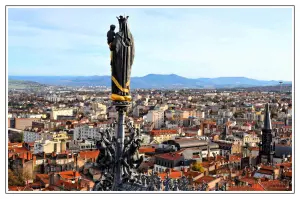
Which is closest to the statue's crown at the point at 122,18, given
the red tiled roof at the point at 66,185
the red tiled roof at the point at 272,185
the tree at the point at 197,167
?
the red tiled roof at the point at 272,185

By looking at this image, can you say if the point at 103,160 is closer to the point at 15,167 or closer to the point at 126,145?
the point at 126,145

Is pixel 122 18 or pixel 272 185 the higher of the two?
pixel 122 18

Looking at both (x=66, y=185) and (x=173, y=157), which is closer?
(x=66, y=185)

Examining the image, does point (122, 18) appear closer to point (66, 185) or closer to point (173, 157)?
point (66, 185)

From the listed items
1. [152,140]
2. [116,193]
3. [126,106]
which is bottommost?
[152,140]

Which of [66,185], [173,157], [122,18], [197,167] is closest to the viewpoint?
[122,18]

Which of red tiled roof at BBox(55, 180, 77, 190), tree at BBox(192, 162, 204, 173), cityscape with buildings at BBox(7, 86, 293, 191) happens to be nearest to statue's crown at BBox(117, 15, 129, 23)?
cityscape with buildings at BBox(7, 86, 293, 191)

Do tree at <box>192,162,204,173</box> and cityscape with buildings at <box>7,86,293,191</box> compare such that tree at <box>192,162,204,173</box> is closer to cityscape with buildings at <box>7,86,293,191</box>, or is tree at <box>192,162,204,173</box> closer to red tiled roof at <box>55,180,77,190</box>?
cityscape with buildings at <box>7,86,293,191</box>

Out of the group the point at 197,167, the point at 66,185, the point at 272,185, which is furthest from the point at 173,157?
the point at 272,185

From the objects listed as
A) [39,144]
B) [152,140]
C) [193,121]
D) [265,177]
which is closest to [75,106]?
[193,121]

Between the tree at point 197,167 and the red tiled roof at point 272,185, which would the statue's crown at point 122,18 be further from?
the tree at point 197,167

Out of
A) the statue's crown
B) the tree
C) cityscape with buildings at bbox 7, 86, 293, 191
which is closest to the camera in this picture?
the statue's crown
